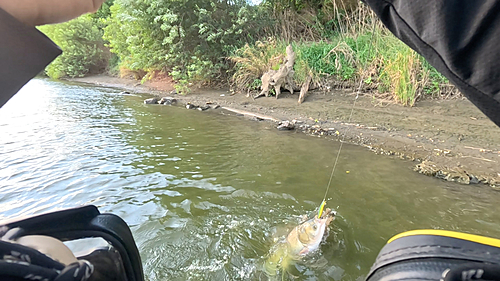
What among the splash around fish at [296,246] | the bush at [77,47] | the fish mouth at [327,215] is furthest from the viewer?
the bush at [77,47]

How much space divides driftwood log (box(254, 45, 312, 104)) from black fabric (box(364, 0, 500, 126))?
7.49 metres

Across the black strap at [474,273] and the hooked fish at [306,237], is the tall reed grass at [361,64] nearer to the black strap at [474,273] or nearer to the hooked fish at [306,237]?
the hooked fish at [306,237]

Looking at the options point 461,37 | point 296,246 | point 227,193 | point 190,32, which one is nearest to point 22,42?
point 461,37

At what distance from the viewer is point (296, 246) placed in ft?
8.28

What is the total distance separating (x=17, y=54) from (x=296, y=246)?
7.95 feet

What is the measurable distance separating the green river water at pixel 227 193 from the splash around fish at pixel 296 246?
8 cm

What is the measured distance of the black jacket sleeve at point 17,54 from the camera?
503 millimetres

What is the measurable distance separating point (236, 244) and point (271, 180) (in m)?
1.37

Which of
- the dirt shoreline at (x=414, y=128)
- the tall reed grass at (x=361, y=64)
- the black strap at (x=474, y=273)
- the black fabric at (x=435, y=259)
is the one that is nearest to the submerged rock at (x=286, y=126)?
the dirt shoreline at (x=414, y=128)

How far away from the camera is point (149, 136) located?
19.8ft

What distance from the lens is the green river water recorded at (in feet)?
8.31

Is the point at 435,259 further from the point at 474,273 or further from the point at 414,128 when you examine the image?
the point at 414,128

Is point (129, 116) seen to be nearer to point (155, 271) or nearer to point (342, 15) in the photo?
point (155, 271)

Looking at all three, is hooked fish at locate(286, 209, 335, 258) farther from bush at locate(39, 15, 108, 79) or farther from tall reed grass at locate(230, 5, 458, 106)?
bush at locate(39, 15, 108, 79)
